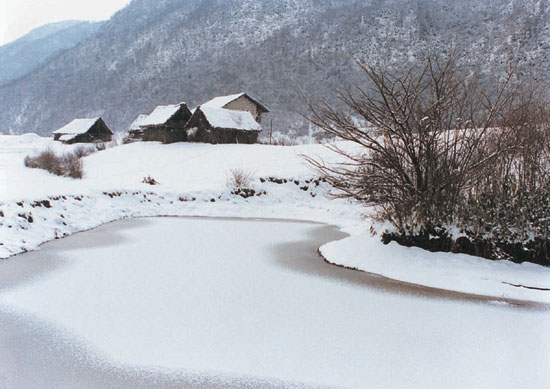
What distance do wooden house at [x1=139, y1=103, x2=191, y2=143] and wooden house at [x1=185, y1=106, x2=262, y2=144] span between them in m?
1.46

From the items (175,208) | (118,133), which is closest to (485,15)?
(118,133)

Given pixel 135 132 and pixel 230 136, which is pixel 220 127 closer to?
pixel 230 136

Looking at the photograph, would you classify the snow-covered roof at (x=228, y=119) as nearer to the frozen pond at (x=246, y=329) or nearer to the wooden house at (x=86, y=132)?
the wooden house at (x=86, y=132)

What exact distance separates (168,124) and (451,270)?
39.3 meters

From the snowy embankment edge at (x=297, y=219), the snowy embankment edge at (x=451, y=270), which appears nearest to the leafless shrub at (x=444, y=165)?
the snowy embankment edge at (x=451, y=270)

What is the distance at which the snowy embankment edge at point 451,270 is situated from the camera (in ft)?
22.4

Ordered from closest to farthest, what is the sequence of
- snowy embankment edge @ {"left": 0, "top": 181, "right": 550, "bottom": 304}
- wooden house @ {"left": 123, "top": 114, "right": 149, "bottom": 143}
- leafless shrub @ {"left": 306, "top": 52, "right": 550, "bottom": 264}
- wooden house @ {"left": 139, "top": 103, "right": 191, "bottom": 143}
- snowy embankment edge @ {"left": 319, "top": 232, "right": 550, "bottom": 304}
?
snowy embankment edge @ {"left": 319, "top": 232, "right": 550, "bottom": 304}
snowy embankment edge @ {"left": 0, "top": 181, "right": 550, "bottom": 304}
leafless shrub @ {"left": 306, "top": 52, "right": 550, "bottom": 264}
wooden house @ {"left": 139, "top": 103, "right": 191, "bottom": 143}
wooden house @ {"left": 123, "top": 114, "right": 149, "bottom": 143}

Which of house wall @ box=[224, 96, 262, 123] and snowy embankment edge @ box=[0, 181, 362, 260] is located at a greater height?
house wall @ box=[224, 96, 262, 123]

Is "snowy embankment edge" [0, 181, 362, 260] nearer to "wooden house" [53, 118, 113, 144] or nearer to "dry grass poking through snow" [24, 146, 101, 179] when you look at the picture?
"dry grass poking through snow" [24, 146, 101, 179]

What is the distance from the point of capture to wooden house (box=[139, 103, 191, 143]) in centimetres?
4222

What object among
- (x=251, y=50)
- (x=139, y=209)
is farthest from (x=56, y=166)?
(x=251, y=50)

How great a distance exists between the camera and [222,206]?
1845 cm

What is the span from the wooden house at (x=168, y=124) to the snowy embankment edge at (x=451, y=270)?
35.5m

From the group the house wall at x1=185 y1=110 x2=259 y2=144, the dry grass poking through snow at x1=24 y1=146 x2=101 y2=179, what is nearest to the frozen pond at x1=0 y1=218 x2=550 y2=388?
the dry grass poking through snow at x1=24 y1=146 x2=101 y2=179
